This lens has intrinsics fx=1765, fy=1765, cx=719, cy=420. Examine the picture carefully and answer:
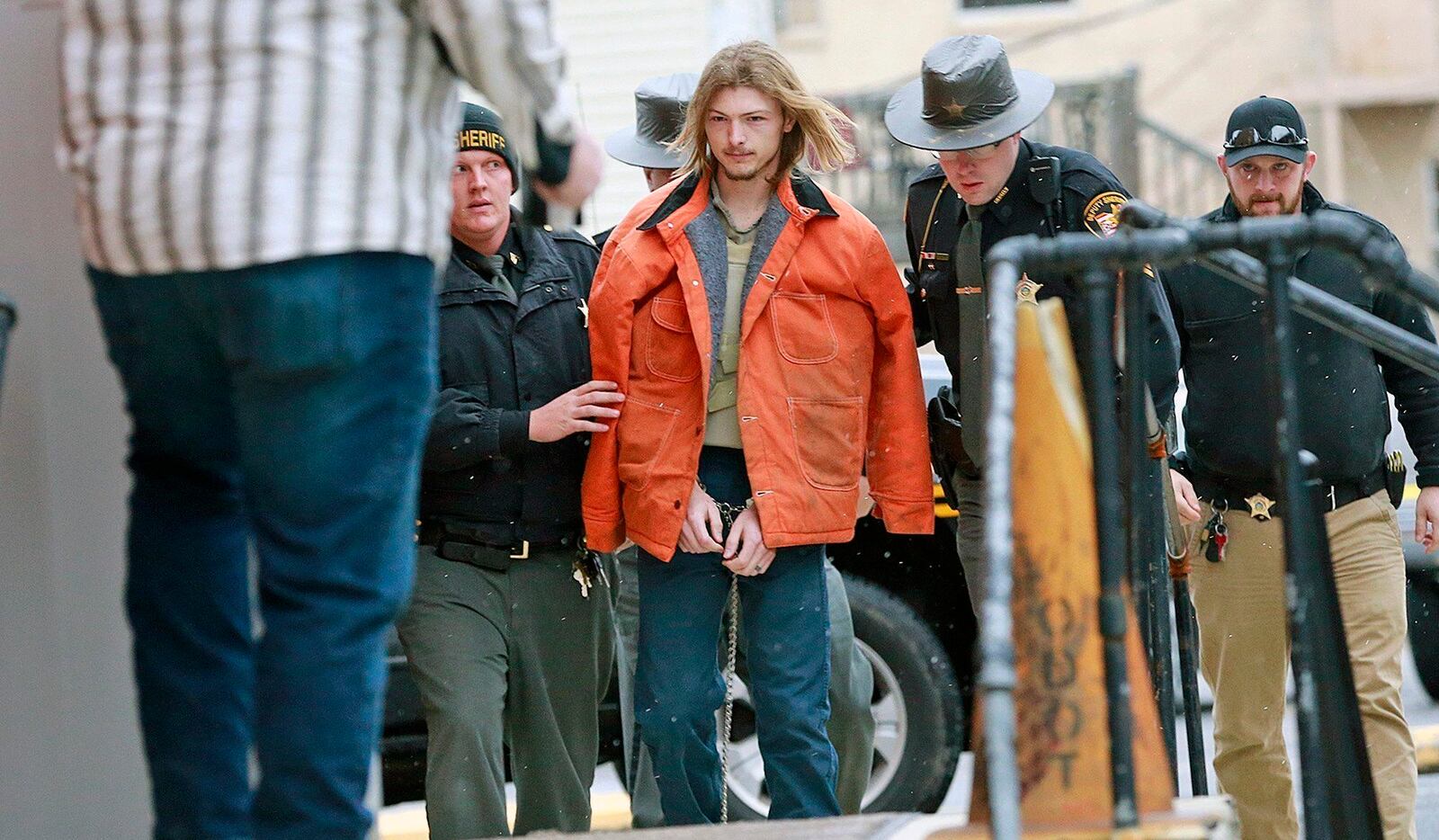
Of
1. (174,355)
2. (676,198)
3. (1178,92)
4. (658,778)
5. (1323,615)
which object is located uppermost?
(1178,92)

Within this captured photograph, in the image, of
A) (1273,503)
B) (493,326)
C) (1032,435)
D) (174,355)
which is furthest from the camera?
(1273,503)

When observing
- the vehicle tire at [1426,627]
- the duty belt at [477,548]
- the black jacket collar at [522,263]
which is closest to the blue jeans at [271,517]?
the duty belt at [477,548]

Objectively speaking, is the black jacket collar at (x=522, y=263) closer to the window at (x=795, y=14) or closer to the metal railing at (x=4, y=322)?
the metal railing at (x=4, y=322)

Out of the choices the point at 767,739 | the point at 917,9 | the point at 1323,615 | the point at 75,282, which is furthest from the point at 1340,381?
the point at 917,9

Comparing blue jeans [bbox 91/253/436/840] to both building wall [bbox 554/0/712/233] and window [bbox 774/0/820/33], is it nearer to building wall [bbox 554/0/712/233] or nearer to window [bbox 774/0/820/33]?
building wall [bbox 554/0/712/233]

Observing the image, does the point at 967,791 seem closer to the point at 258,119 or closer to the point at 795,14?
the point at 258,119

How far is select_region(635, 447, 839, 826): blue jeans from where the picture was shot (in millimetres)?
4258

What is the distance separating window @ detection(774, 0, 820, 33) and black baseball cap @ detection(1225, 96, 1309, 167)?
1505 centimetres

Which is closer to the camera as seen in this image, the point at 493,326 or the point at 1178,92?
the point at 493,326

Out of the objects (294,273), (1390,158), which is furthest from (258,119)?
(1390,158)

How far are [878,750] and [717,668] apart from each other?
1.49 m

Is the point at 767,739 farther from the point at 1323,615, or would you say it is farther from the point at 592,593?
the point at 1323,615

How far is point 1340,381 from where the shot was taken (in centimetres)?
487

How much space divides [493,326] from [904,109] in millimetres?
1277
